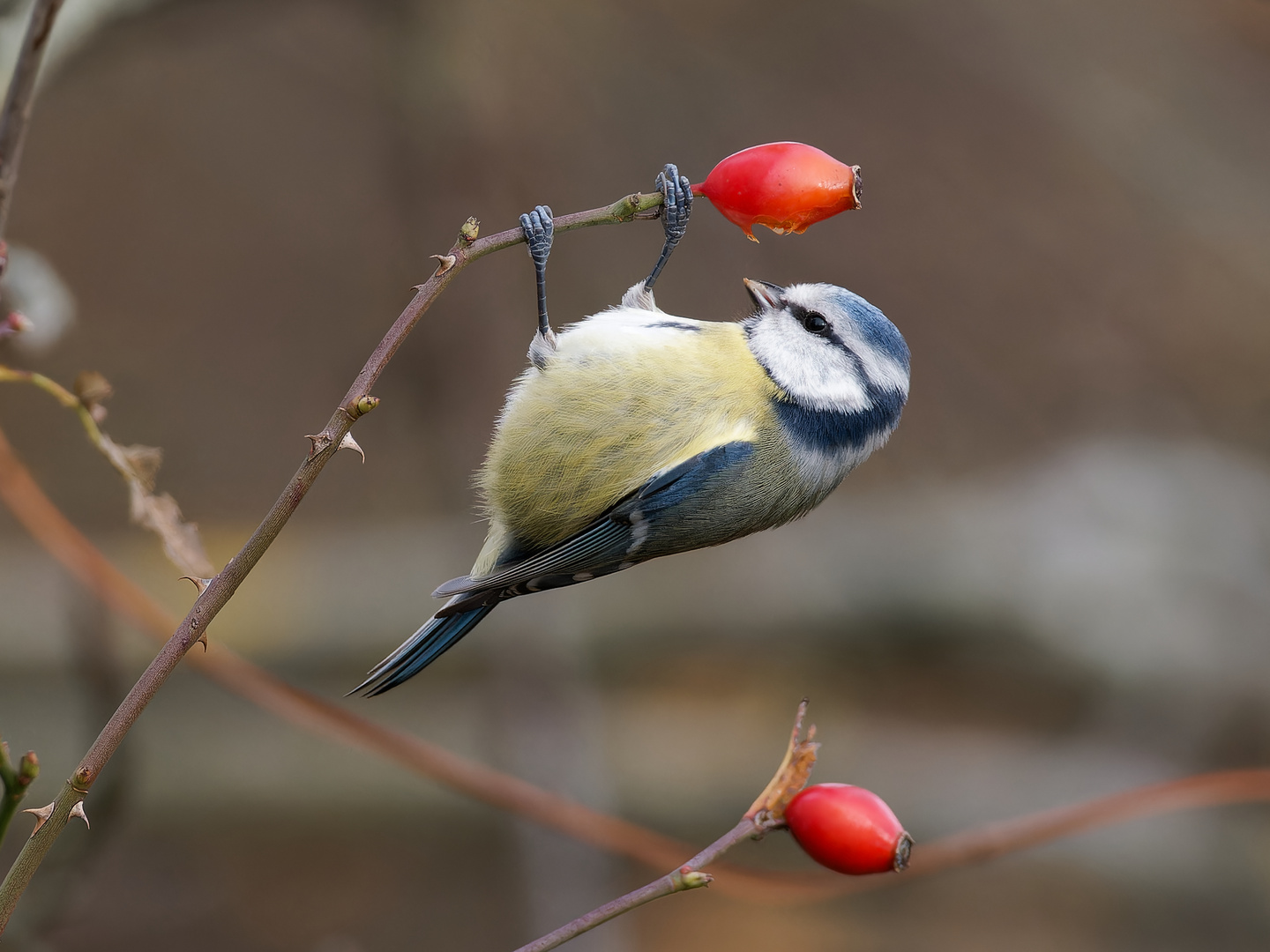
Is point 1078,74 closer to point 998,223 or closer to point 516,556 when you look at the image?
point 998,223

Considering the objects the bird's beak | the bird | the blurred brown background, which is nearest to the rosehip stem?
the bird

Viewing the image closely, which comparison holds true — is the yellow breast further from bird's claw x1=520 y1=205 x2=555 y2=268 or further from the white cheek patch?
bird's claw x1=520 y1=205 x2=555 y2=268

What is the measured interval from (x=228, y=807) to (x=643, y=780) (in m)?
1.18

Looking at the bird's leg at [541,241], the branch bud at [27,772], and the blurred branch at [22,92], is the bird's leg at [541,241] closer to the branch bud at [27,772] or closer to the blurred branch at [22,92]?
the blurred branch at [22,92]

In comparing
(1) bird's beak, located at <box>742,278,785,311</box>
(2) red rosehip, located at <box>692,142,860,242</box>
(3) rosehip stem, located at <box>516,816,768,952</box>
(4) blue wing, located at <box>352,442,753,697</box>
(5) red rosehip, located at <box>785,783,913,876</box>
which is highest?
→ (1) bird's beak, located at <box>742,278,785,311</box>

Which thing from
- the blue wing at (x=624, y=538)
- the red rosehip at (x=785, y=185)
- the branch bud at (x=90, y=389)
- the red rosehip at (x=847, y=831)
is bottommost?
the red rosehip at (x=847, y=831)

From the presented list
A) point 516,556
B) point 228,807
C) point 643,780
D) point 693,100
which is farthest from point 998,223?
point 228,807

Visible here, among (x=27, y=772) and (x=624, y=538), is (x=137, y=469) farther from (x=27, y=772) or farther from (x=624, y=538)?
(x=624, y=538)

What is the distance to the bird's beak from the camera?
5.04 ft

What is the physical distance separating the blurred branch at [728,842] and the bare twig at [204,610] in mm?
292

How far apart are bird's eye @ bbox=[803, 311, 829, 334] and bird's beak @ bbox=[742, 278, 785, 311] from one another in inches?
2.2

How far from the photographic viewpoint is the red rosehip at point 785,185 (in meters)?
0.94

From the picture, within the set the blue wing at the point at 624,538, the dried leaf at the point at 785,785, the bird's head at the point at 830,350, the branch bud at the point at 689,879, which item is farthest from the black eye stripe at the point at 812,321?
the branch bud at the point at 689,879

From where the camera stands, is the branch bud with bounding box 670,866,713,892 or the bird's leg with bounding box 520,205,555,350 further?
the bird's leg with bounding box 520,205,555,350
